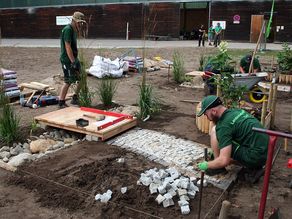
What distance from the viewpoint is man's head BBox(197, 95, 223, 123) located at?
3.57 m

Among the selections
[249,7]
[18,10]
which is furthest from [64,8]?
[249,7]

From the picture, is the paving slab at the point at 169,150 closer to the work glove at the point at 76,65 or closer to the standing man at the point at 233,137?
the standing man at the point at 233,137

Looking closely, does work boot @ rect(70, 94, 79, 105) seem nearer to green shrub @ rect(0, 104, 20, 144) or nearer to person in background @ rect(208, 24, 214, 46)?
green shrub @ rect(0, 104, 20, 144)

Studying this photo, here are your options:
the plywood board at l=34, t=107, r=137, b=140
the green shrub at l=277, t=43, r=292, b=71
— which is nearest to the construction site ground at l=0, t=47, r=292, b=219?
the plywood board at l=34, t=107, r=137, b=140

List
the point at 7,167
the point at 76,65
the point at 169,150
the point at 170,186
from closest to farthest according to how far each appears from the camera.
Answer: the point at 170,186 < the point at 7,167 < the point at 169,150 < the point at 76,65

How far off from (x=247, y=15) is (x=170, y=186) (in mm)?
23910

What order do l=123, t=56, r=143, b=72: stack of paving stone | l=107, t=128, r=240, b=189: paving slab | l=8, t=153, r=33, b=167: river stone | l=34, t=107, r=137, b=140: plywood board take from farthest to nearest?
1. l=123, t=56, r=143, b=72: stack of paving stone
2. l=34, t=107, r=137, b=140: plywood board
3. l=8, t=153, r=33, b=167: river stone
4. l=107, t=128, r=240, b=189: paving slab

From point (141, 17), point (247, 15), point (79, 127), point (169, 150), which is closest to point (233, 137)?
point (169, 150)

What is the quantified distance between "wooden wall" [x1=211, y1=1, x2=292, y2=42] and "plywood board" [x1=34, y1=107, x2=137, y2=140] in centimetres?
2169

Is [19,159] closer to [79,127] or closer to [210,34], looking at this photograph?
[79,127]

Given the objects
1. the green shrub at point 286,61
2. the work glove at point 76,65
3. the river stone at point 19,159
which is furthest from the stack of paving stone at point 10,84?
the green shrub at point 286,61

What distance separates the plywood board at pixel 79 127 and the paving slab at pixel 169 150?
121mm

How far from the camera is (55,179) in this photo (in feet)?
13.8

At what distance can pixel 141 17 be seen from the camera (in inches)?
1128
